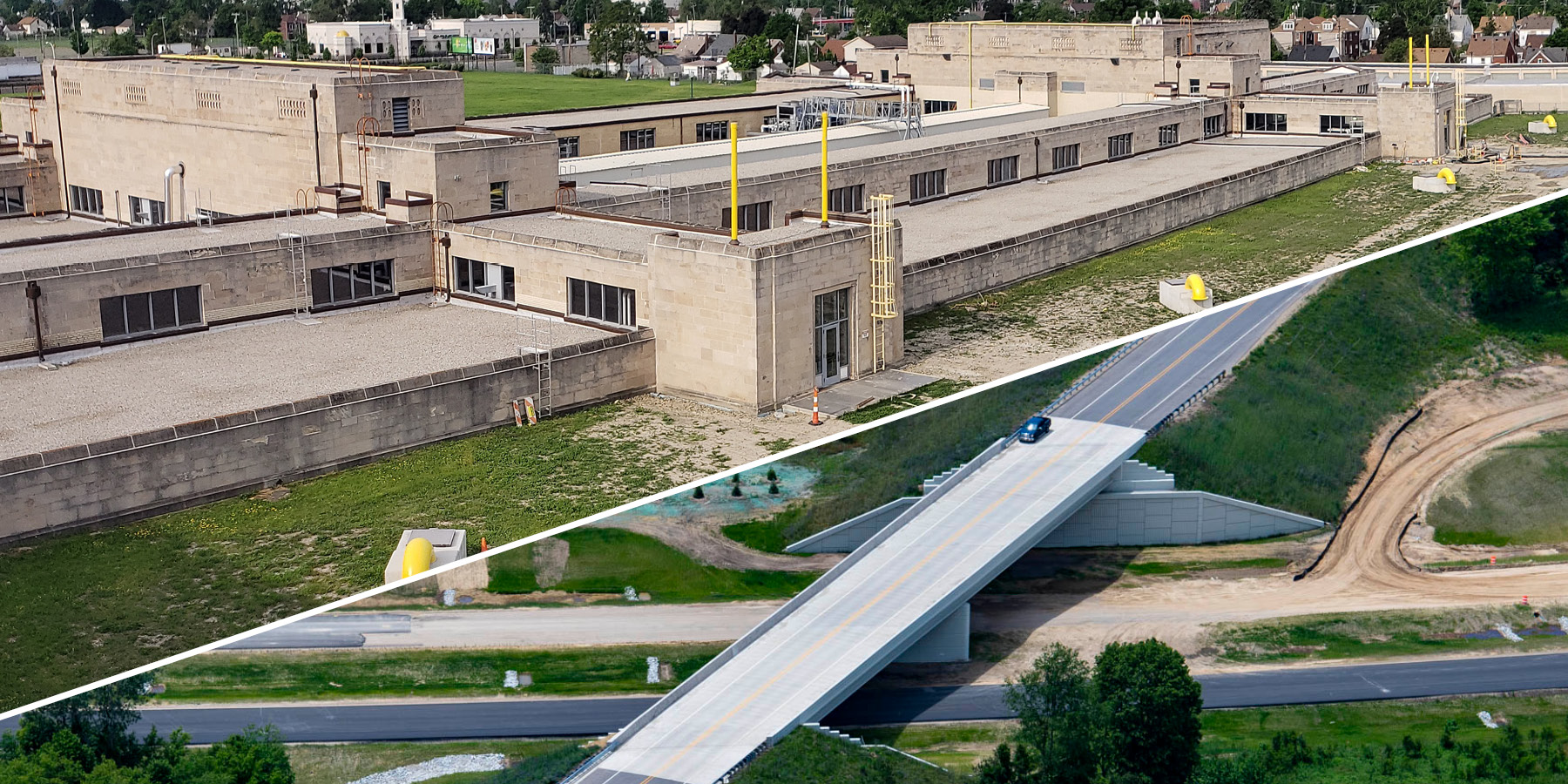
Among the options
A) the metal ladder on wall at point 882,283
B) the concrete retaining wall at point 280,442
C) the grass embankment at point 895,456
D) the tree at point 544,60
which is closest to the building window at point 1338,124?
the metal ladder on wall at point 882,283

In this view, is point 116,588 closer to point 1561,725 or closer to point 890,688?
point 890,688

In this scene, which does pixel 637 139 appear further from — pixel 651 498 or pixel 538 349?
pixel 651 498

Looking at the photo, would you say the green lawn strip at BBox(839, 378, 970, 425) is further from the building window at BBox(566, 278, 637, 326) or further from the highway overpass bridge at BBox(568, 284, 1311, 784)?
the building window at BBox(566, 278, 637, 326)

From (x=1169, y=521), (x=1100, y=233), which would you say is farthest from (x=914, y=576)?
(x=1100, y=233)

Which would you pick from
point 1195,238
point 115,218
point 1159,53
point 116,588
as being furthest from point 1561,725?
point 1159,53

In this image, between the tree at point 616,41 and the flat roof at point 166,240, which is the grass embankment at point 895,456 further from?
the tree at point 616,41

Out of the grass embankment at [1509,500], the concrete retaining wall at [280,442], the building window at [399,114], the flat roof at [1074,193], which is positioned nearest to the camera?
the concrete retaining wall at [280,442]
